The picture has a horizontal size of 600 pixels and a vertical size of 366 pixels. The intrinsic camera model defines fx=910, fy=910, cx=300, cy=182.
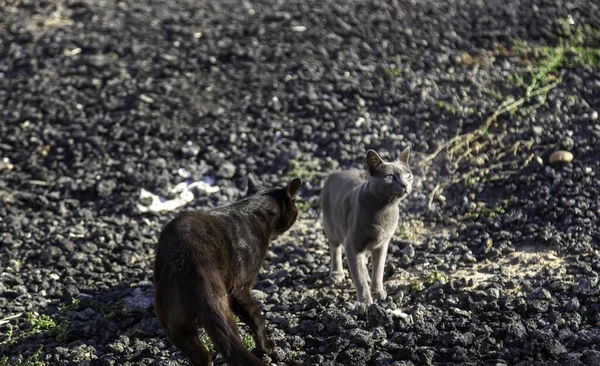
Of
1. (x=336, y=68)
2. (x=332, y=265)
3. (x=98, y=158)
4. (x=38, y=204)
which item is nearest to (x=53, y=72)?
(x=98, y=158)

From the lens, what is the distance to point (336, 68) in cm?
1015

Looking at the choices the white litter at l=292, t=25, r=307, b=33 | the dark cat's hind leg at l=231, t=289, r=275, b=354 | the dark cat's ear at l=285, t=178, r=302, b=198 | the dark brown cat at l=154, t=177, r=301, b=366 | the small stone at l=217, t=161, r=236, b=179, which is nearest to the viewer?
the dark brown cat at l=154, t=177, r=301, b=366

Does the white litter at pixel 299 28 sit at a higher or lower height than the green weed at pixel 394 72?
lower

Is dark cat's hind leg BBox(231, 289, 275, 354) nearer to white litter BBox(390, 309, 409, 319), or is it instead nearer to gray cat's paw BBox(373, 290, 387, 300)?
white litter BBox(390, 309, 409, 319)

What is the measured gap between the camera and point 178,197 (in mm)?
8445

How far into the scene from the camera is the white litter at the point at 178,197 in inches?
326

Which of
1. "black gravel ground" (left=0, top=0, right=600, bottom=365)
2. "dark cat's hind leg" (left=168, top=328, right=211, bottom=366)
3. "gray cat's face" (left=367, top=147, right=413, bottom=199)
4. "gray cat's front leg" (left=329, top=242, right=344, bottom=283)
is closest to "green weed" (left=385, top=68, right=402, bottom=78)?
"black gravel ground" (left=0, top=0, right=600, bottom=365)

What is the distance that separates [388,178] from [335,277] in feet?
3.26

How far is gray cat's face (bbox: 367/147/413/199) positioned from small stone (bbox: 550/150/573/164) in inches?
79.1

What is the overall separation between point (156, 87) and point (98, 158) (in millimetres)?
1388

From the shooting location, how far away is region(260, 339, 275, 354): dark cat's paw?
5.49 m

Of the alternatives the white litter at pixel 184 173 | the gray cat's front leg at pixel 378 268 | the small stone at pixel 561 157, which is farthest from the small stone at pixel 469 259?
the white litter at pixel 184 173

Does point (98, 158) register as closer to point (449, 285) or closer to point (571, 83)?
point (449, 285)

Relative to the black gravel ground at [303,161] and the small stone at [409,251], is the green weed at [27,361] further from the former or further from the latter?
the small stone at [409,251]
